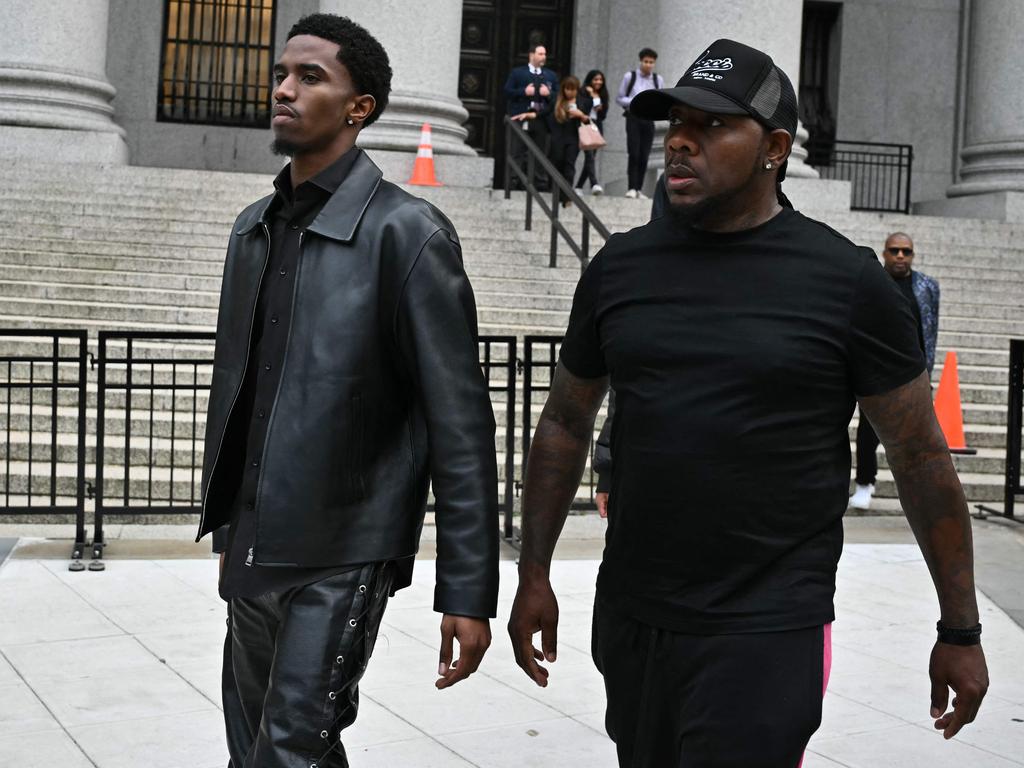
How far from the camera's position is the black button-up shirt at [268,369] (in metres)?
3.10

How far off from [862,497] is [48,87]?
36.6ft

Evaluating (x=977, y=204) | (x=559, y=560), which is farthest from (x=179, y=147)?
(x=559, y=560)

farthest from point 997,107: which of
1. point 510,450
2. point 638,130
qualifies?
point 510,450

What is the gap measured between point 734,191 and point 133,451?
756cm

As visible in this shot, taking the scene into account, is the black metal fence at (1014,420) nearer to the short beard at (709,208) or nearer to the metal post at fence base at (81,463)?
the metal post at fence base at (81,463)

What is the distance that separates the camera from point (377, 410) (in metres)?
3.16

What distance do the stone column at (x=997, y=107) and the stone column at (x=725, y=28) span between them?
3459mm

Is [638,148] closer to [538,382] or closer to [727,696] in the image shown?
[538,382]

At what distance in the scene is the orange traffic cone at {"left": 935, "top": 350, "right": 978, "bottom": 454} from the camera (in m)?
11.7

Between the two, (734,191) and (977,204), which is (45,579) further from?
(977,204)

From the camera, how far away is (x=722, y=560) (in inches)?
111

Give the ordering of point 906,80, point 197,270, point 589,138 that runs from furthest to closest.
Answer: point 906,80, point 589,138, point 197,270

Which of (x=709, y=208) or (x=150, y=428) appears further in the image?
(x=150, y=428)

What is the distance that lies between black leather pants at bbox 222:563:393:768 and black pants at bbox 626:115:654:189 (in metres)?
15.4
